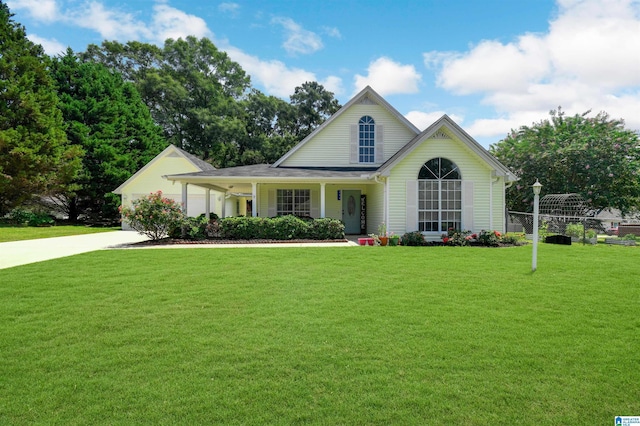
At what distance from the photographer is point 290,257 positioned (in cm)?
1020

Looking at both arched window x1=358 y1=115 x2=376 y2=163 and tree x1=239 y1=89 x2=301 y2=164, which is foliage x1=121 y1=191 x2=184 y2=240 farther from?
tree x1=239 y1=89 x2=301 y2=164

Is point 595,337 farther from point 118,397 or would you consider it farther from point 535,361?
point 118,397

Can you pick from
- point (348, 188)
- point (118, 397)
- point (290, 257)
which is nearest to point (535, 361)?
point (118, 397)

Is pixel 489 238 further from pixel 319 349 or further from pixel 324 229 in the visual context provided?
pixel 319 349

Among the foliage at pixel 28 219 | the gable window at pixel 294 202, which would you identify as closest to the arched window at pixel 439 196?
the gable window at pixel 294 202

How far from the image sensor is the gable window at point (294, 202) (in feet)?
59.4

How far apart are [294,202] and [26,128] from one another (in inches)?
751

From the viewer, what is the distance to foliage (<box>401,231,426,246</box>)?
13.5 m

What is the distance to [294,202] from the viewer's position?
1816 centimetres

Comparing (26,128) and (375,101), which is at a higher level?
(26,128)

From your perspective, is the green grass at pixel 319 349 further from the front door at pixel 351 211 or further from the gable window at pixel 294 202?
the front door at pixel 351 211

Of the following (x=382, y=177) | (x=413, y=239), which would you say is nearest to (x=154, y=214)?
(x=382, y=177)

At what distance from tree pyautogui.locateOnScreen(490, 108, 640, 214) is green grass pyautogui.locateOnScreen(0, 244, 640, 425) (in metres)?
18.3

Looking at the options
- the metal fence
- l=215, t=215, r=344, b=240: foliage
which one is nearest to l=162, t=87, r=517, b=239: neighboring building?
l=215, t=215, r=344, b=240: foliage
